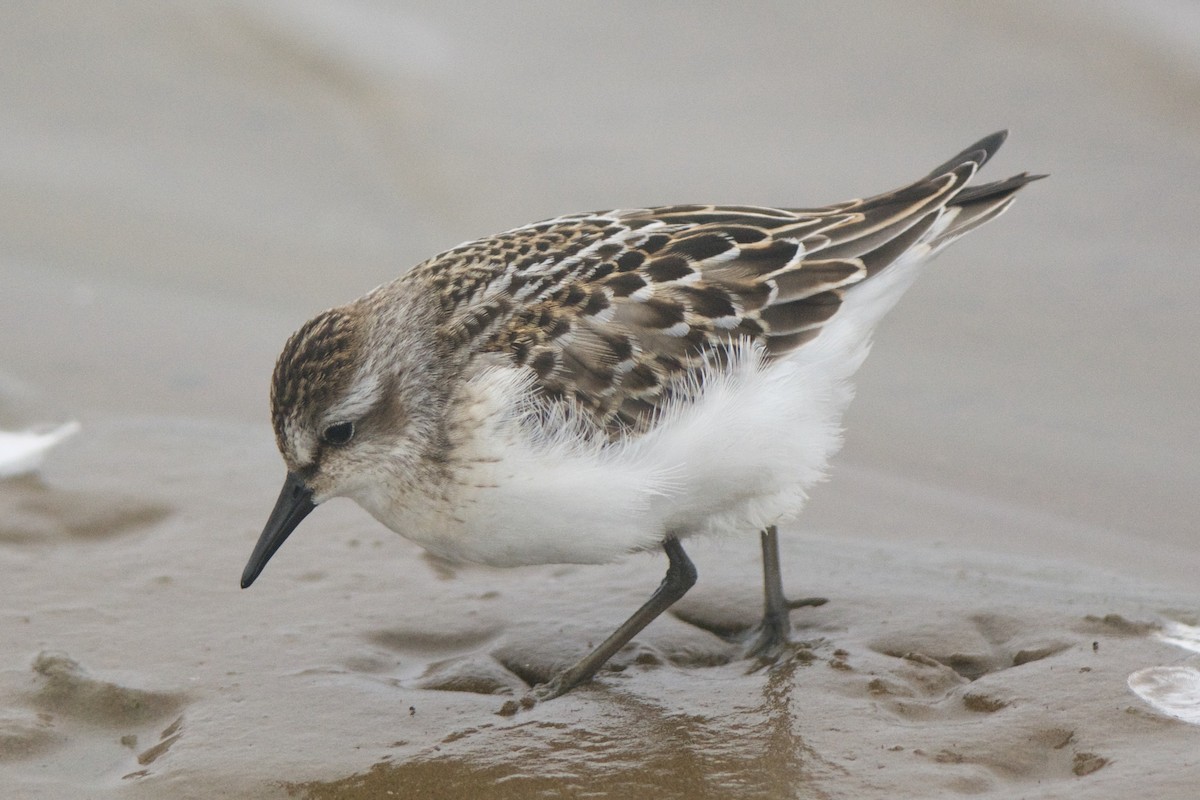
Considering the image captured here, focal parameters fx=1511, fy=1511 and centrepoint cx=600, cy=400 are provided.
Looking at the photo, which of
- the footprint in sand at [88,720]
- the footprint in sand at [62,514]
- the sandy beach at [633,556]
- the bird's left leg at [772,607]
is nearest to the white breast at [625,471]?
the bird's left leg at [772,607]

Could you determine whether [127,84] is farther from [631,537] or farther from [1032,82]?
[631,537]

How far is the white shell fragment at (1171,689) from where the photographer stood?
4.70 meters

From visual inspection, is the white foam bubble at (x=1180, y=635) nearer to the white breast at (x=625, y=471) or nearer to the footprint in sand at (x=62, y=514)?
the white breast at (x=625, y=471)

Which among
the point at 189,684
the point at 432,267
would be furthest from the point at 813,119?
the point at 189,684

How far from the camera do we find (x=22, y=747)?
4789 millimetres

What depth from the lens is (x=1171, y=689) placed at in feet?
15.9

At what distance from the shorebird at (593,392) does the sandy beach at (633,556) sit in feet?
1.61

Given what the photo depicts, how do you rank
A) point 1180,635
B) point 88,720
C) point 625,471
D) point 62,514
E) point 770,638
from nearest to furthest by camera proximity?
point 88,720
point 625,471
point 1180,635
point 770,638
point 62,514

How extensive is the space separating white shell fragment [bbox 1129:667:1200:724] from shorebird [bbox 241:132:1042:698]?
1248 millimetres

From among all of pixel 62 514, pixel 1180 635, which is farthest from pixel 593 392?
pixel 62 514

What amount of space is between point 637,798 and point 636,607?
155 centimetres

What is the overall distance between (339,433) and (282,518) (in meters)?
0.41

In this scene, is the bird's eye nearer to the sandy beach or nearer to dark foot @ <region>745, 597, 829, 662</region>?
the sandy beach

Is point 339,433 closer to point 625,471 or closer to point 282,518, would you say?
point 282,518
